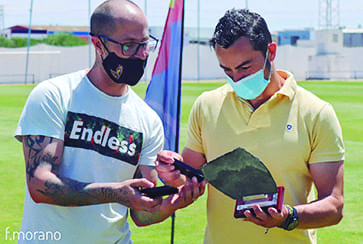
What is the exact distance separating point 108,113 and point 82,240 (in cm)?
71

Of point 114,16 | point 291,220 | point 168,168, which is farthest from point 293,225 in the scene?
point 114,16

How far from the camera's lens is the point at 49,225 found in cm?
310

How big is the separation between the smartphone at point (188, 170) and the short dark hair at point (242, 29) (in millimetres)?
683

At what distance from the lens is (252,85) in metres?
3.20

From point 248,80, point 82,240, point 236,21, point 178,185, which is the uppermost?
point 236,21

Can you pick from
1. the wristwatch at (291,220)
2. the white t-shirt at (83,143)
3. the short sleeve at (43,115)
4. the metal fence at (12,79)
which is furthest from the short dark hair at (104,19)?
the metal fence at (12,79)

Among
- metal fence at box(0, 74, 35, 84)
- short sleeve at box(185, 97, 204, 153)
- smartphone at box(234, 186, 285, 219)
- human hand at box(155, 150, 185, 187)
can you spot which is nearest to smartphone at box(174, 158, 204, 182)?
human hand at box(155, 150, 185, 187)

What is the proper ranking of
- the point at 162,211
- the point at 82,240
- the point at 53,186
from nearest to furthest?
the point at 53,186
the point at 82,240
the point at 162,211

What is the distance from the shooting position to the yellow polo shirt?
10.00ft

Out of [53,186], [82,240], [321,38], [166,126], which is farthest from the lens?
[321,38]

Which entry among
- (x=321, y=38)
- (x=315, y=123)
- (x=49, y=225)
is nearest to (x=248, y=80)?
(x=315, y=123)

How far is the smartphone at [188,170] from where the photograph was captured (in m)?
3.12

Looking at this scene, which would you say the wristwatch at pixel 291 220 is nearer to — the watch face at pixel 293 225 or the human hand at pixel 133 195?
the watch face at pixel 293 225

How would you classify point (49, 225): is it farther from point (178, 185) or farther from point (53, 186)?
point (178, 185)
